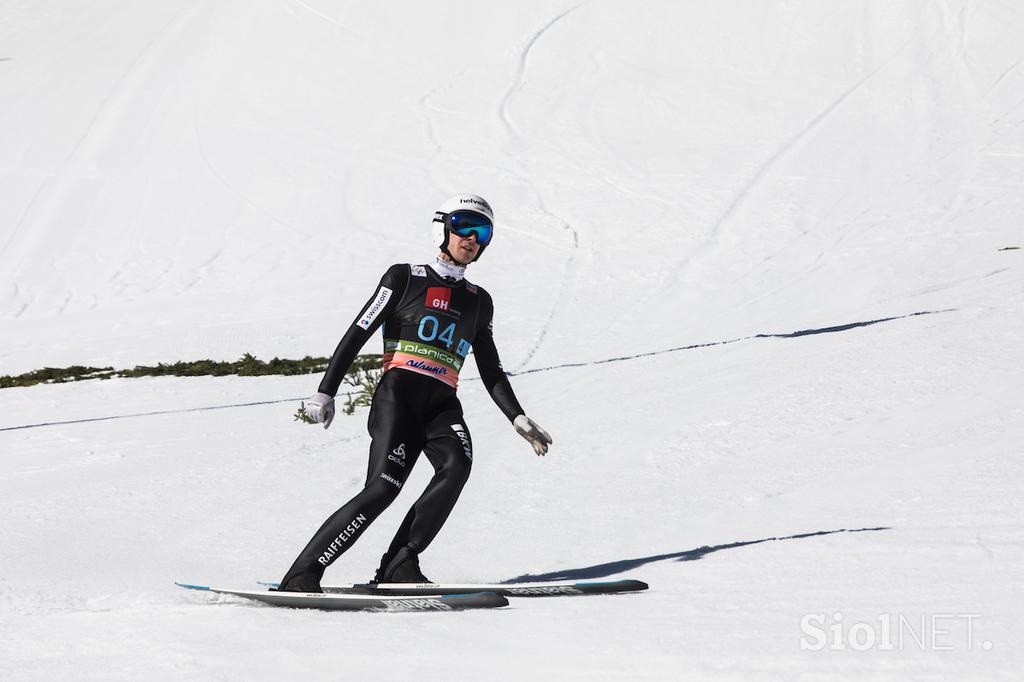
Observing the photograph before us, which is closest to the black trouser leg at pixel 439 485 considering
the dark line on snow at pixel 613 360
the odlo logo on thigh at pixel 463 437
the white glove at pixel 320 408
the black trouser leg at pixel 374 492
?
the odlo logo on thigh at pixel 463 437

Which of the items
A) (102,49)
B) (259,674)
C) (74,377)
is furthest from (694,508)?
(102,49)

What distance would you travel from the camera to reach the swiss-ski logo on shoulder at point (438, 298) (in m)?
5.71

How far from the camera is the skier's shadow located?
577cm

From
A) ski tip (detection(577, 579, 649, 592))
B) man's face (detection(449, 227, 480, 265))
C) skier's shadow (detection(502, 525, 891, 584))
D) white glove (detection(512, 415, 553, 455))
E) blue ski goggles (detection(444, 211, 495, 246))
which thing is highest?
blue ski goggles (detection(444, 211, 495, 246))

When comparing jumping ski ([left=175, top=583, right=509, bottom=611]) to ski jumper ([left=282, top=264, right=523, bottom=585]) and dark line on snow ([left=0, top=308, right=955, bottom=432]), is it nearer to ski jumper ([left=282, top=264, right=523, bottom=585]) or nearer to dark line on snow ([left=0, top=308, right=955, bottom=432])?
ski jumper ([left=282, top=264, right=523, bottom=585])

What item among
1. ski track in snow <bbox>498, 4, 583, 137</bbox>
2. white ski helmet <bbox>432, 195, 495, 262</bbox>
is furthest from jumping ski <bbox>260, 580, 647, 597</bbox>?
ski track in snow <bbox>498, 4, 583, 137</bbox>

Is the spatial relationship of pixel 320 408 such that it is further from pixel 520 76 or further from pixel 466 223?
pixel 520 76

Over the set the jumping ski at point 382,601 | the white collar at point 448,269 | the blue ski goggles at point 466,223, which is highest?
the blue ski goggles at point 466,223

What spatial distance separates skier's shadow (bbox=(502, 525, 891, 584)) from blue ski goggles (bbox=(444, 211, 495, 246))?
164 cm

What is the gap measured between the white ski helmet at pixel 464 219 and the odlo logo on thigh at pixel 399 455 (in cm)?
97

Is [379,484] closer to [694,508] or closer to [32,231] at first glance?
[694,508]

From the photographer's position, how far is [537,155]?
26281 millimetres

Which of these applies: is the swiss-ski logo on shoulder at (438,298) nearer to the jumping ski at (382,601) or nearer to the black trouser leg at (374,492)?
the black trouser leg at (374,492)

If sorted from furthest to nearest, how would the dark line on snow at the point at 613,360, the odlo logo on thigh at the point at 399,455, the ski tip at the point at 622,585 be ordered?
1. the dark line on snow at the point at 613,360
2. the odlo logo on thigh at the point at 399,455
3. the ski tip at the point at 622,585
